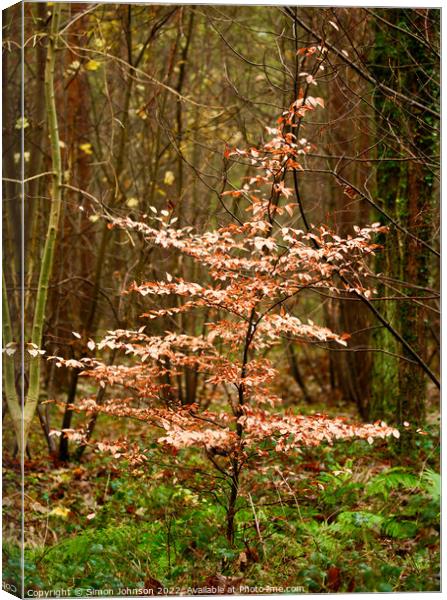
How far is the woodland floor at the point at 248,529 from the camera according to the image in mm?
3848

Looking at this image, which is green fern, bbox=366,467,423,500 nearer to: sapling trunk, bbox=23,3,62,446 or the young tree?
the young tree

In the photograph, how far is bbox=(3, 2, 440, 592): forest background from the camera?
3.93 meters

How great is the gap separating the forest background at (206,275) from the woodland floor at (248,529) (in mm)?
12

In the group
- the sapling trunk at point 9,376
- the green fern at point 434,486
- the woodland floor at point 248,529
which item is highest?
the sapling trunk at point 9,376

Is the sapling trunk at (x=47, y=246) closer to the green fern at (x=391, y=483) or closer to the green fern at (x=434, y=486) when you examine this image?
the green fern at (x=391, y=483)

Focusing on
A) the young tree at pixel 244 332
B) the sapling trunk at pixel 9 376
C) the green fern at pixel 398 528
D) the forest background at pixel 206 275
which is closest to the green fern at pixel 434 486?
the forest background at pixel 206 275

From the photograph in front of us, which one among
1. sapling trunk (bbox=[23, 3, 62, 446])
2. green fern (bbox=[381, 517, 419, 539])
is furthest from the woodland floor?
sapling trunk (bbox=[23, 3, 62, 446])

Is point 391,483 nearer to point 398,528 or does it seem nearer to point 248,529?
point 398,528

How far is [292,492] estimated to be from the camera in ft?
13.4

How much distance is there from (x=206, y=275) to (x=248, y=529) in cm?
181

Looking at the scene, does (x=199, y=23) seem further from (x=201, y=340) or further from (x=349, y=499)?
(x=349, y=499)

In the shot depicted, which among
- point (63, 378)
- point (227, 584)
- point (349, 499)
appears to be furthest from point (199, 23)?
point (227, 584)

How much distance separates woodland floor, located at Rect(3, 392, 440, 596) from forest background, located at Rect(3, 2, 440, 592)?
0.04 ft

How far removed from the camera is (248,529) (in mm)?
4078
